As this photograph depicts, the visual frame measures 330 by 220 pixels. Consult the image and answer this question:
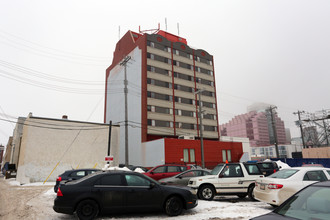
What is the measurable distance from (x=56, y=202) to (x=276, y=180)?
7.16m

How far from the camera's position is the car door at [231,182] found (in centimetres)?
1070

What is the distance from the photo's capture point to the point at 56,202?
22.1 feet

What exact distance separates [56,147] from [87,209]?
81.1 feet

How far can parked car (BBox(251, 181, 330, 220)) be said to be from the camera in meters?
3.08

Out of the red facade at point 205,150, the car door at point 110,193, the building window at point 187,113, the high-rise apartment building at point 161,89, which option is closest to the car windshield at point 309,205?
the car door at point 110,193

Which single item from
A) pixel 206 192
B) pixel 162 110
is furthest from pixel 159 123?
pixel 206 192

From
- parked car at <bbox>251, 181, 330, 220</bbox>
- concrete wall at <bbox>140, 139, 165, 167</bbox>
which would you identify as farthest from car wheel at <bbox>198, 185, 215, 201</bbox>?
concrete wall at <bbox>140, 139, 165, 167</bbox>

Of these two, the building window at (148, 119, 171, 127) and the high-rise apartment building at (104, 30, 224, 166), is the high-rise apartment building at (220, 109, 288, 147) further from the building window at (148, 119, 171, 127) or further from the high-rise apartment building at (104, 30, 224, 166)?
the building window at (148, 119, 171, 127)

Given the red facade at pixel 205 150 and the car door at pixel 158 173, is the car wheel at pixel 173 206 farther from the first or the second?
the red facade at pixel 205 150

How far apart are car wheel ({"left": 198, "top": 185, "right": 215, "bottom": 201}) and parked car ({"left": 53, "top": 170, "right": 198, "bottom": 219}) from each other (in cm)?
300

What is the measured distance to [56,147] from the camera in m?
28.8

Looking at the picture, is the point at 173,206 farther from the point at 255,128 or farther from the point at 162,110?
the point at 255,128

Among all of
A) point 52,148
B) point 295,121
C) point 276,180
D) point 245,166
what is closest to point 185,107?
point 295,121

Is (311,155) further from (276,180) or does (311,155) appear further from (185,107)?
(276,180)
